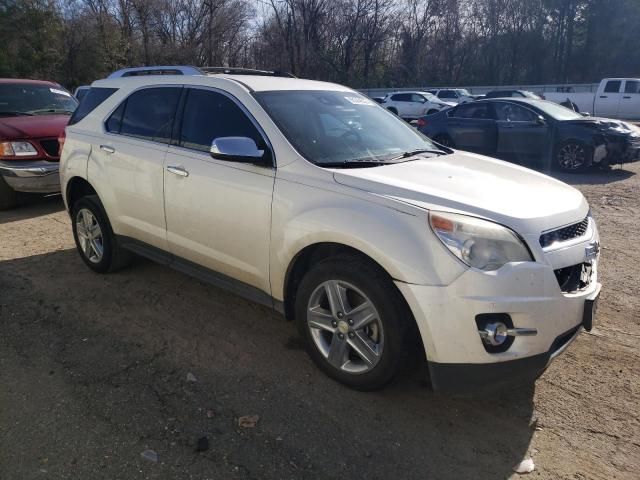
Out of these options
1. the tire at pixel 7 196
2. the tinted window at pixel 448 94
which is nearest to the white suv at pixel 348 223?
the tire at pixel 7 196

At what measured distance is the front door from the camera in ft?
11.1

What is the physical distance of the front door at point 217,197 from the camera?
3.38 metres

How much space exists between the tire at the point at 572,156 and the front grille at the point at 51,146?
9211mm

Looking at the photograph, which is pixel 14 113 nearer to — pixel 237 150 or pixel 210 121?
pixel 210 121

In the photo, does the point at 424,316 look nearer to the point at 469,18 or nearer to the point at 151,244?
the point at 151,244

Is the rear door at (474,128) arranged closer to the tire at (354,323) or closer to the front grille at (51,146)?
the front grille at (51,146)

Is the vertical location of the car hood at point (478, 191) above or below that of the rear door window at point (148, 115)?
below

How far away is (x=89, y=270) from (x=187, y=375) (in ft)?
7.76

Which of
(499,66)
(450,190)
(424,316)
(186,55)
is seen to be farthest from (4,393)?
(499,66)

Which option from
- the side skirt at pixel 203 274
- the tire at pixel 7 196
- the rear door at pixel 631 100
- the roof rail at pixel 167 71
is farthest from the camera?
the rear door at pixel 631 100

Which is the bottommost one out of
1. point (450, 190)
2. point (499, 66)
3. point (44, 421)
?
point (44, 421)

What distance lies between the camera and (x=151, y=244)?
14.2ft

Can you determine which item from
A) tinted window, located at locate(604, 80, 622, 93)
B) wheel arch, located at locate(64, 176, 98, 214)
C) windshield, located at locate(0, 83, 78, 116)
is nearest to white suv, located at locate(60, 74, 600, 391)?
wheel arch, located at locate(64, 176, 98, 214)

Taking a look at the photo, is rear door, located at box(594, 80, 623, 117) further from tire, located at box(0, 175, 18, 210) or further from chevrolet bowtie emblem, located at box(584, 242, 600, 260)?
tire, located at box(0, 175, 18, 210)
